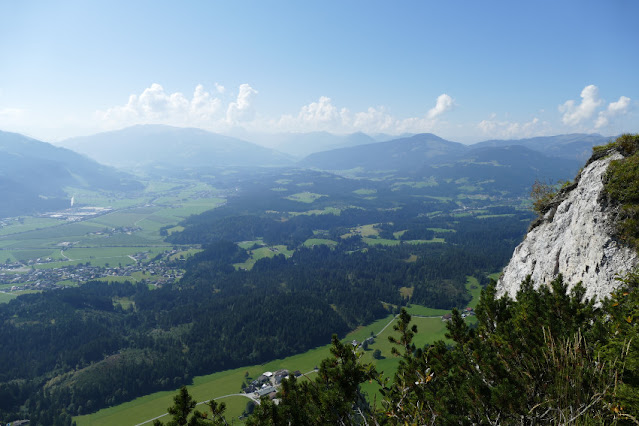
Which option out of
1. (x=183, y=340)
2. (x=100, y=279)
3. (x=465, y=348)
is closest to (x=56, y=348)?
(x=183, y=340)

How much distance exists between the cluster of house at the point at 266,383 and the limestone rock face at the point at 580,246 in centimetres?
4683

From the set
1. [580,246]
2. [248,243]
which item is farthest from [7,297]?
[580,246]

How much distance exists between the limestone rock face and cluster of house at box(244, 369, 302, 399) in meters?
46.8

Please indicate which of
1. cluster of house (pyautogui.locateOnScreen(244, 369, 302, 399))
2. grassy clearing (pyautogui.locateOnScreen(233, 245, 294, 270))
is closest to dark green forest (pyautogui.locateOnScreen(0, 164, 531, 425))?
grassy clearing (pyautogui.locateOnScreen(233, 245, 294, 270))

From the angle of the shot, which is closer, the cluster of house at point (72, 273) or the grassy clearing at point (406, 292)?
the grassy clearing at point (406, 292)

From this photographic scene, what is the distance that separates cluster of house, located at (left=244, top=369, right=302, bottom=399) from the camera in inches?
2200

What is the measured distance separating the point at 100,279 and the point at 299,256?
74.0 m

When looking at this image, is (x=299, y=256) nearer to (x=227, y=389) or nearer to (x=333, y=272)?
(x=333, y=272)

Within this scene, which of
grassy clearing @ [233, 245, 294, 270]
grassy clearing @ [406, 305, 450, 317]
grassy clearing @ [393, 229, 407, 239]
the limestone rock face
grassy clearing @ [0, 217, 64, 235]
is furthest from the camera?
grassy clearing @ [0, 217, 64, 235]

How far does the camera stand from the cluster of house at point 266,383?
55875mm

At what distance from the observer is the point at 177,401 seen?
973 cm

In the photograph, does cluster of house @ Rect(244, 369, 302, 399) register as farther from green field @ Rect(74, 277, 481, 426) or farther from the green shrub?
the green shrub

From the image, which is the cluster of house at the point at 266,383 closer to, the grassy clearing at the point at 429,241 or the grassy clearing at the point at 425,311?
the grassy clearing at the point at 425,311

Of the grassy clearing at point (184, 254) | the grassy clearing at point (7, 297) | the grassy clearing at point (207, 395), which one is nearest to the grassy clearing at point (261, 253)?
the grassy clearing at point (184, 254)
